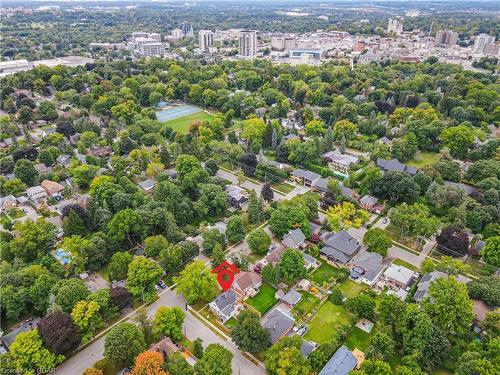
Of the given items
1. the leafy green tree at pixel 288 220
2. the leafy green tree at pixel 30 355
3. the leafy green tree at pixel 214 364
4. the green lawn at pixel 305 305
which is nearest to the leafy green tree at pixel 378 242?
the leafy green tree at pixel 288 220

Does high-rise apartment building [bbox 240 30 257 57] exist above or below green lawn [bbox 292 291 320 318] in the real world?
above

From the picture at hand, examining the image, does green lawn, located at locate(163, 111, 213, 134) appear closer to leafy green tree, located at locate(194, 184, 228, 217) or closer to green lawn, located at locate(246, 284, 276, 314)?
leafy green tree, located at locate(194, 184, 228, 217)

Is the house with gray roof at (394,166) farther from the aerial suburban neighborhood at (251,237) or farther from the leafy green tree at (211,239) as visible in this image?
the leafy green tree at (211,239)

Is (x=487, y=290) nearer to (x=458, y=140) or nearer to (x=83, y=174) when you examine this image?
(x=458, y=140)

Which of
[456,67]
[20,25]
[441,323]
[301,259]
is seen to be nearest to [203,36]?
[456,67]

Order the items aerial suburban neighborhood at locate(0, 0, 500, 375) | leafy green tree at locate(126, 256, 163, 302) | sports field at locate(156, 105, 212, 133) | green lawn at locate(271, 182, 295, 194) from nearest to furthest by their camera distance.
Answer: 1. aerial suburban neighborhood at locate(0, 0, 500, 375)
2. leafy green tree at locate(126, 256, 163, 302)
3. green lawn at locate(271, 182, 295, 194)
4. sports field at locate(156, 105, 212, 133)

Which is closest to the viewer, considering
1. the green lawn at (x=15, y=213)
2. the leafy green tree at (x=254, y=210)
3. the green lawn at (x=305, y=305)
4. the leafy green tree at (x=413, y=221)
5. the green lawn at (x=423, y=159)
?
the green lawn at (x=305, y=305)

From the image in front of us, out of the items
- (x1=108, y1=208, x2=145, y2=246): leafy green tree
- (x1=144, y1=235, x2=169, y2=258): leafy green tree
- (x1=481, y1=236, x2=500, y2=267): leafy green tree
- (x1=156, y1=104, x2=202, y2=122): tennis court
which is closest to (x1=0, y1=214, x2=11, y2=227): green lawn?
(x1=108, y1=208, x2=145, y2=246): leafy green tree
